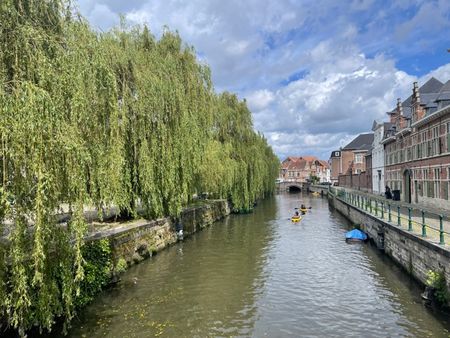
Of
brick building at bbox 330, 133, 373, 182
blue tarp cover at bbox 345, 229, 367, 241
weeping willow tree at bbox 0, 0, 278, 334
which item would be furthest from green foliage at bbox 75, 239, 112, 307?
brick building at bbox 330, 133, 373, 182

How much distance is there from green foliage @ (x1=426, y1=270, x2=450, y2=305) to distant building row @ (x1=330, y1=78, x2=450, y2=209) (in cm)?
1284

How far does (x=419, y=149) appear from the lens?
26.0 meters

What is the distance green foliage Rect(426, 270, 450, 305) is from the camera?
9.22m

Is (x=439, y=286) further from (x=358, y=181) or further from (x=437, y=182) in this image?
(x=358, y=181)

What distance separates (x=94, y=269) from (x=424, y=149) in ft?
72.0

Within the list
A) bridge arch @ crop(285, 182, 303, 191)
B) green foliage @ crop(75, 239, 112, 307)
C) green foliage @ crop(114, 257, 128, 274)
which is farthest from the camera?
bridge arch @ crop(285, 182, 303, 191)

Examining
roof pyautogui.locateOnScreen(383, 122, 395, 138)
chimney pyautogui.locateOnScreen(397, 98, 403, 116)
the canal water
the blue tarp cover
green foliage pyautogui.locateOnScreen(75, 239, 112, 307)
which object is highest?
chimney pyautogui.locateOnScreen(397, 98, 403, 116)

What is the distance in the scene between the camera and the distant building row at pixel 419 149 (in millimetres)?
21203

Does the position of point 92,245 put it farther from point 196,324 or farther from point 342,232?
point 342,232

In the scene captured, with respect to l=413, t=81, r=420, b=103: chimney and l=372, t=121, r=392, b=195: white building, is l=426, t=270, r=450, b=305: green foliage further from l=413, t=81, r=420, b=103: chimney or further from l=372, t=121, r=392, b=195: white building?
l=372, t=121, r=392, b=195: white building

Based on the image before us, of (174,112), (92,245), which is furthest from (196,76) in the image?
(92,245)

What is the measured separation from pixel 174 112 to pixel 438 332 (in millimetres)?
11850

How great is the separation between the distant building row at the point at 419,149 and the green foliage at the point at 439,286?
12.8 metres

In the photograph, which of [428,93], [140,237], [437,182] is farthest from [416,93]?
[140,237]
